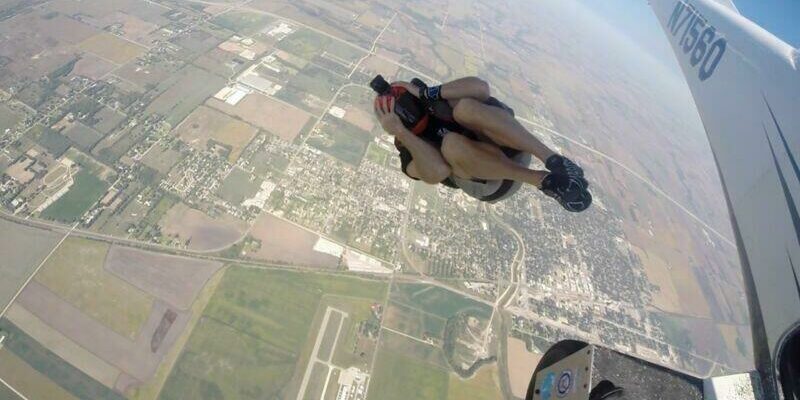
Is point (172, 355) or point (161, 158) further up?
point (161, 158)

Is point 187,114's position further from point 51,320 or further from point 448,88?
point 448,88

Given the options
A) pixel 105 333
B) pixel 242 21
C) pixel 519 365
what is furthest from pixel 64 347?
pixel 242 21

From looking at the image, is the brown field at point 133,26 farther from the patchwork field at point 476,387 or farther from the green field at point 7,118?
the patchwork field at point 476,387

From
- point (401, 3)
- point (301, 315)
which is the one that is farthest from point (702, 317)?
point (401, 3)

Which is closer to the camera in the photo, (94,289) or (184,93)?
(94,289)

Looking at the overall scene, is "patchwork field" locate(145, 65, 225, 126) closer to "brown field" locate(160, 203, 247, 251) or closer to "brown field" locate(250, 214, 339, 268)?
"brown field" locate(160, 203, 247, 251)

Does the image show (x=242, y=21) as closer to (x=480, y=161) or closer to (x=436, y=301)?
(x=436, y=301)

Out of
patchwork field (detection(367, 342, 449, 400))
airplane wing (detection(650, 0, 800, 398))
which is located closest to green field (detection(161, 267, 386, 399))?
patchwork field (detection(367, 342, 449, 400))
